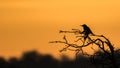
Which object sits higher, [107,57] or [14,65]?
[107,57]

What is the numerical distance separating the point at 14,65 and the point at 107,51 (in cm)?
4790

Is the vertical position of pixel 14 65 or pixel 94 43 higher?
pixel 94 43

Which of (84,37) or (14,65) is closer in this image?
(84,37)

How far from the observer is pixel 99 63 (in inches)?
899

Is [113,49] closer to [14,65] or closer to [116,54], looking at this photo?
[116,54]

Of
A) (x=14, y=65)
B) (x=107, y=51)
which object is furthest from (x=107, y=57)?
(x=14, y=65)

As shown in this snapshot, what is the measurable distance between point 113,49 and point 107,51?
23cm

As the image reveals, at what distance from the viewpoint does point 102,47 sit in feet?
72.8

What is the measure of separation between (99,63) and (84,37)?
4.29 feet

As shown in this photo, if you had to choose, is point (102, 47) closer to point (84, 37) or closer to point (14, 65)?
point (84, 37)

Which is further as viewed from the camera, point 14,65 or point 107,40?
point 14,65

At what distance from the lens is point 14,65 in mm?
69688

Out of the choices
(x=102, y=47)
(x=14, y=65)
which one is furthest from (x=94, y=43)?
(x=14, y=65)

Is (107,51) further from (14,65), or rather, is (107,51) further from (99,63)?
(14,65)
